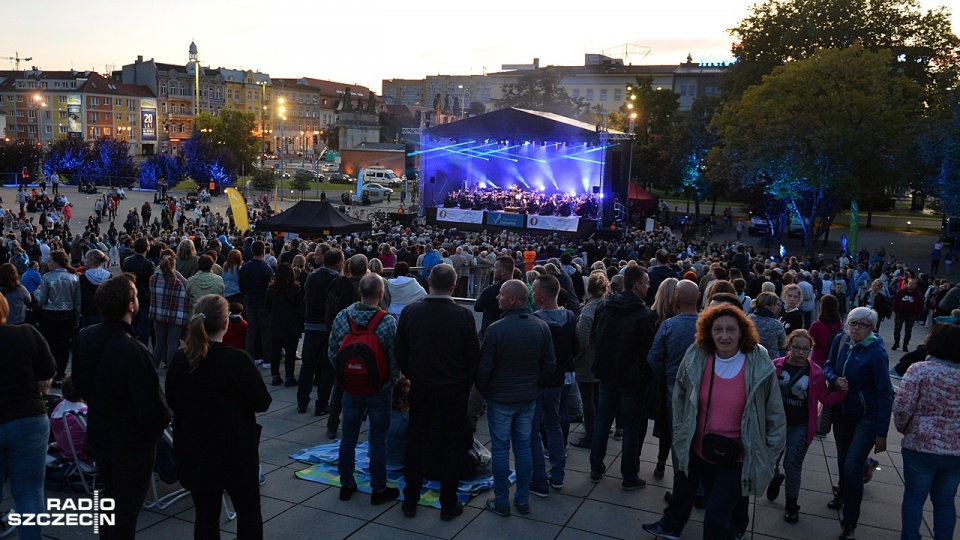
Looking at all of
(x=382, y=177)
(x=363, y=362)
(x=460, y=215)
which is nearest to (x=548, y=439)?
(x=363, y=362)

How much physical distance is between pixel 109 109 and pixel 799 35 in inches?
3100

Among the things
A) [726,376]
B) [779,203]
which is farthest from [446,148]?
[726,376]

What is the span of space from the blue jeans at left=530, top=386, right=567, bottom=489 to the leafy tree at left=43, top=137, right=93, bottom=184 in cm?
5460

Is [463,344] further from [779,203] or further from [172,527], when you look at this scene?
[779,203]

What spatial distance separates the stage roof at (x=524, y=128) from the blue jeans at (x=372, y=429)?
2429 cm

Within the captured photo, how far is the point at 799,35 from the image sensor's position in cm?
3681

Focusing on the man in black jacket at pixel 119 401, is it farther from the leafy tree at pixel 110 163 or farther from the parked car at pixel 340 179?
the parked car at pixel 340 179

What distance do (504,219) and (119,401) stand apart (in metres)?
25.9

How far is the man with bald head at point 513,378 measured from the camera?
4.64m

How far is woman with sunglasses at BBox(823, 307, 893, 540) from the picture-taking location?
15.0 ft

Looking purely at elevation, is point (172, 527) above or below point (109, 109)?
below

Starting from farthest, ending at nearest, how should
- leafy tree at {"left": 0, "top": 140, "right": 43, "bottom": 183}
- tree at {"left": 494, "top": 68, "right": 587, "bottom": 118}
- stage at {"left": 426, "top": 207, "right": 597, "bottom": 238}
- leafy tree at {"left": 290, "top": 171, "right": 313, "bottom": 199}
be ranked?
tree at {"left": 494, "top": 68, "right": 587, "bottom": 118}
leafy tree at {"left": 290, "top": 171, "right": 313, "bottom": 199}
leafy tree at {"left": 0, "top": 140, "right": 43, "bottom": 183}
stage at {"left": 426, "top": 207, "right": 597, "bottom": 238}

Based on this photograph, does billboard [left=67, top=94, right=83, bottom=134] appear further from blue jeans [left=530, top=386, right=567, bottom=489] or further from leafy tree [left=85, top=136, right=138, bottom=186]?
blue jeans [left=530, top=386, right=567, bottom=489]

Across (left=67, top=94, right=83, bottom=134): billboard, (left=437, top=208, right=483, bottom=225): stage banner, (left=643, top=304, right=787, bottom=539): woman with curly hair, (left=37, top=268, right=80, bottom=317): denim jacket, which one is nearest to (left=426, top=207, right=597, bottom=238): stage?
(left=437, top=208, right=483, bottom=225): stage banner
